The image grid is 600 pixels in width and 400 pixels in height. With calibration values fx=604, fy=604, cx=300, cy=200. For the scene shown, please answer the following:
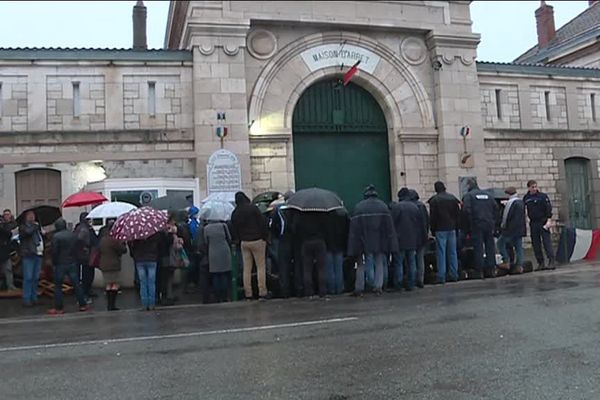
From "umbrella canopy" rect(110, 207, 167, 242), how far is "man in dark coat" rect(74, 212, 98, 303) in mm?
905

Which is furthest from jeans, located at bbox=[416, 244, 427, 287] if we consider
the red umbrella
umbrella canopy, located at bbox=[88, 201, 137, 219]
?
the red umbrella

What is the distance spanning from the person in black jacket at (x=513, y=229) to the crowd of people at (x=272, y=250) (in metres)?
0.70

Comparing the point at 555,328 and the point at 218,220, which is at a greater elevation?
the point at 218,220

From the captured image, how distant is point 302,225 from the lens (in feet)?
33.9

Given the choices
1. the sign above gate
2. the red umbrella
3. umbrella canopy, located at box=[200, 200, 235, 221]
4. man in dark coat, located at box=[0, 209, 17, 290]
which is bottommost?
man in dark coat, located at box=[0, 209, 17, 290]

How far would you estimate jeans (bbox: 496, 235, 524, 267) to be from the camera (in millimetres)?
12367

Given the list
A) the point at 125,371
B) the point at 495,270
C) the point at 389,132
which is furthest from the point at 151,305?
the point at 389,132

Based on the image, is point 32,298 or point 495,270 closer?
point 32,298

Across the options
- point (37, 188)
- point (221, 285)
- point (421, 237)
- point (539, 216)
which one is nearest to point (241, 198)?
point (221, 285)

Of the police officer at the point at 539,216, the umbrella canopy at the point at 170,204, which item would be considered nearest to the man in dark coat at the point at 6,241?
the umbrella canopy at the point at 170,204

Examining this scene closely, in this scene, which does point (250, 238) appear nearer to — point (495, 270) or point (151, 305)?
point (151, 305)

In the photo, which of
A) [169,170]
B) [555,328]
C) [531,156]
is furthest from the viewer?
[531,156]

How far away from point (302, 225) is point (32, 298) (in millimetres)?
5198

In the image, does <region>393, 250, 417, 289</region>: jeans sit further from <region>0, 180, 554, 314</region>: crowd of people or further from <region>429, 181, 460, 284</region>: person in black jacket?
<region>429, 181, 460, 284</region>: person in black jacket
